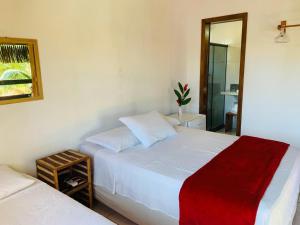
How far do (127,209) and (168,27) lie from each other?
112 inches

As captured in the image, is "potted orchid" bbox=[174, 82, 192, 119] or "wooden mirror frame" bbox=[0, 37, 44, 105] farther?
"potted orchid" bbox=[174, 82, 192, 119]

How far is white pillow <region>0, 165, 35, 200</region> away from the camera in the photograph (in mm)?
1633

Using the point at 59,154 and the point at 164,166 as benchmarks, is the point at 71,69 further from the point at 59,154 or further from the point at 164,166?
the point at 164,166

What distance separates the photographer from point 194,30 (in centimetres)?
375

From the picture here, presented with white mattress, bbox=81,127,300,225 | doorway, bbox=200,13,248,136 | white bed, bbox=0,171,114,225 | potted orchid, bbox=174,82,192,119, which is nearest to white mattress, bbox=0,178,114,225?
white bed, bbox=0,171,114,225

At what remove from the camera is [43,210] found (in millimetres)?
1466

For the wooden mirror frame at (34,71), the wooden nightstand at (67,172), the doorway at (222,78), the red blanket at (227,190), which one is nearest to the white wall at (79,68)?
the wooden mirror frame at (34,71)

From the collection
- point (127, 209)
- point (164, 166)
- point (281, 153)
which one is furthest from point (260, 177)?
point (127, 209)

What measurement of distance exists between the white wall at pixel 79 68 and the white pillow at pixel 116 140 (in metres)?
0.29

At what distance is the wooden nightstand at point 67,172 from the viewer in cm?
206

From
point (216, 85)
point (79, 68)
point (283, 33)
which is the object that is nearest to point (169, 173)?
point (79, 68)

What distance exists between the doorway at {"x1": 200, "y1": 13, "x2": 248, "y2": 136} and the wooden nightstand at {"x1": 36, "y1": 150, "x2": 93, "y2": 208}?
2327 millimetres

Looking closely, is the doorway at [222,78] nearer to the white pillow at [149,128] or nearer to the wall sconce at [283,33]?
the wall sconce at [283,33]

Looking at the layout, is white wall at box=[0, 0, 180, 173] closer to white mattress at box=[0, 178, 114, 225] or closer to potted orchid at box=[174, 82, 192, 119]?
potted orchid at box=[174, 82, 192, 119]
